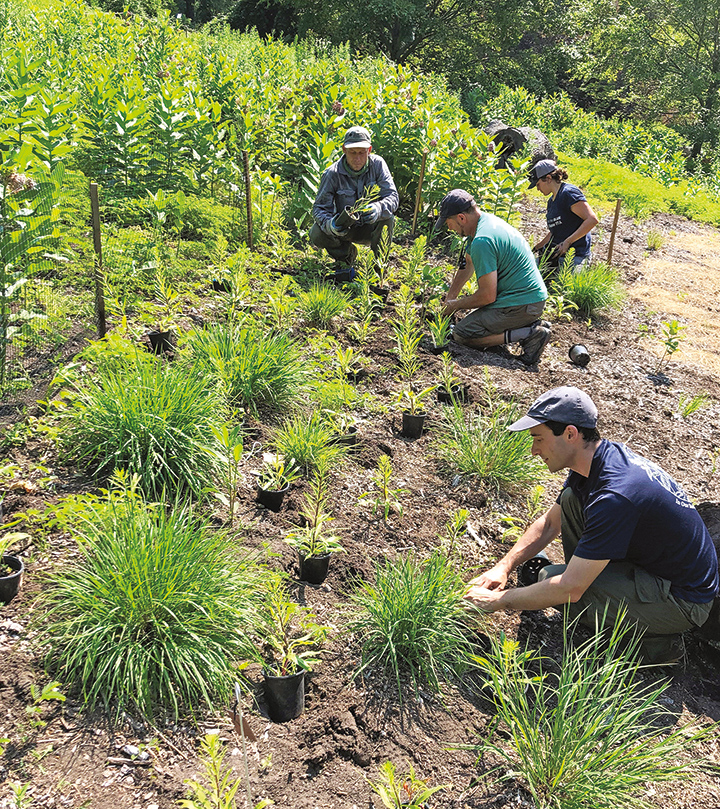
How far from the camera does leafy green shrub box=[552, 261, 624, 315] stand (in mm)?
7156

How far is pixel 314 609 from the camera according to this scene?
10.2 ft

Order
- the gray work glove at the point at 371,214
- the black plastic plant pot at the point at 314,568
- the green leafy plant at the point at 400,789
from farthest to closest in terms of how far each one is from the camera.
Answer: the gray work glove at the point at 371,214, the black plastic plant pot at the point at 314,568, the green leafy plant at the point at 400,789

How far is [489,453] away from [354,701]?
194 cm

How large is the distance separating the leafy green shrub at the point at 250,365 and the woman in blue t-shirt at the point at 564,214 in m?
4.21

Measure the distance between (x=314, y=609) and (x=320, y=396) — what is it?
1.70 m

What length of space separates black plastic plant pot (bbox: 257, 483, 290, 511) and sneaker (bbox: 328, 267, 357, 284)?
3.47 m

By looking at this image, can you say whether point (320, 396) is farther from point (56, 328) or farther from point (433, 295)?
point (433, 295)

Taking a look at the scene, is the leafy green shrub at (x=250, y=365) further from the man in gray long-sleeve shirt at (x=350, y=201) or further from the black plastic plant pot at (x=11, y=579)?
the man in gray long-sleeve shirt at (x=350, y=201)

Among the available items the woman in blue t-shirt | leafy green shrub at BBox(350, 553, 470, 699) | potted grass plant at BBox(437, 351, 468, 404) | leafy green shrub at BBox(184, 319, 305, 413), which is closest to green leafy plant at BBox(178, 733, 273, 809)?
leafy green shrub at BBox(350, 553, 470, 699)

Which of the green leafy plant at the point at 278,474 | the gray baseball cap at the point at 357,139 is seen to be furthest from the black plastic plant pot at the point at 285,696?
the gray baseball cap at the point at 357,139

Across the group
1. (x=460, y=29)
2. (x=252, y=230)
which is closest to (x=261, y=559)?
(x=252, y=230)

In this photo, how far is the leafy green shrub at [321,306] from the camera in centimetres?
562

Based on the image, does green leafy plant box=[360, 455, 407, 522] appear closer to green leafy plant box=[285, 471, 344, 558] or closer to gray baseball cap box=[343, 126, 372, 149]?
green leafy plant box=[285, 471, 344, 558]

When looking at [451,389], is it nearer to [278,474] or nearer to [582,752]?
[278,474]
